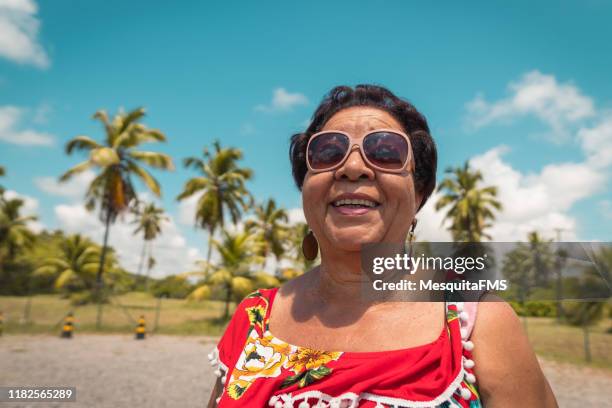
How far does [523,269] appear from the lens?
1.76 meters

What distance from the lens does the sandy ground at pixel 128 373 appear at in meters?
7.58

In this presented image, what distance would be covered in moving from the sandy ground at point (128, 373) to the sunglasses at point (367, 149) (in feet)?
22.9

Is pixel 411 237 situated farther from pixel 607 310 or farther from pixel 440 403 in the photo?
pixel 607 310

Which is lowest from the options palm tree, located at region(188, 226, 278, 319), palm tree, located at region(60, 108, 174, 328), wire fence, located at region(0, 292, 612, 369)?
wire fence, located at region(0, 292, 612, 369)

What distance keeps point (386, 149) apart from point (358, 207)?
0.28 meters

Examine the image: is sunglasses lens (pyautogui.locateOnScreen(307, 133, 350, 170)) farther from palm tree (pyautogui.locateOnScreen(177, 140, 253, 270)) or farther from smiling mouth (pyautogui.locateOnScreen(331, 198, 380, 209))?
palm tree (pyautogui.locateOnScreen(177, 140, 253, 270))

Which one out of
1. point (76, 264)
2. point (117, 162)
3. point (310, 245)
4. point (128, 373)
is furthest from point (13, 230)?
point (310, 245)

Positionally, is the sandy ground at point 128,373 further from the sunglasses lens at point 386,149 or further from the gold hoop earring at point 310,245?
the sunglasses lens at point 386,149

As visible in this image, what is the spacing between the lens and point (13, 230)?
3084 cm

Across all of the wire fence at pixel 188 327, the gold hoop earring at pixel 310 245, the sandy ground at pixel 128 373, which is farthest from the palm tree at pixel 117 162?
the gold hoop earring at pixel 310 245

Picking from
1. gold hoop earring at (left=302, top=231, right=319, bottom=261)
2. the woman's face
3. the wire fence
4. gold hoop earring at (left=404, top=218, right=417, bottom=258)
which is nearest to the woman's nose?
the woman's face

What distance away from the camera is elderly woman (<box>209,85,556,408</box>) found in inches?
52.4

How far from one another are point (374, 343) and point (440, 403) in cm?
30

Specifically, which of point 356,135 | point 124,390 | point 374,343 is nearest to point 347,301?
point 374,343
